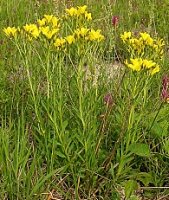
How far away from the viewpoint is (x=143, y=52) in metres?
2.00

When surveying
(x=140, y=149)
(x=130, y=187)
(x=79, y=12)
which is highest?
(x=79, y=12)

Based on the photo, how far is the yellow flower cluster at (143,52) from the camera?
181 cm

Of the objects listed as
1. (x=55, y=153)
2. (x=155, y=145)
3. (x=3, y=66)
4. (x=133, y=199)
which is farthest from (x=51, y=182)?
(x=3, y=66)

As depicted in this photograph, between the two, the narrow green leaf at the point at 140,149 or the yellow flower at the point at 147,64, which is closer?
the yellow flower at the point at 147,64

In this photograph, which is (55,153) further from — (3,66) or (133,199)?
(3,66)

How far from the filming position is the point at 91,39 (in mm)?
1988

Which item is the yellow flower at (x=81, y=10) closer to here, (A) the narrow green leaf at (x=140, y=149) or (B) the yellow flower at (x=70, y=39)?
Result: (B) the yellow flower at (x=70, y=39)

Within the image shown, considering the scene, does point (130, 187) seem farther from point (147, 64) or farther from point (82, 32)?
point (82, 32)

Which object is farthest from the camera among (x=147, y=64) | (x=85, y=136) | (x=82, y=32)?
(x=85, y=136)

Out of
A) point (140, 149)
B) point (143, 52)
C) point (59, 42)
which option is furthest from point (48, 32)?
point (140, 149)

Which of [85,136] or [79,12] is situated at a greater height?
[79,12]

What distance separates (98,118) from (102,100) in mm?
152

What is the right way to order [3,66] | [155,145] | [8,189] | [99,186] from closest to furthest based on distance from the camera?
[8,189] → [99,186] → [155,145] → [3,66]

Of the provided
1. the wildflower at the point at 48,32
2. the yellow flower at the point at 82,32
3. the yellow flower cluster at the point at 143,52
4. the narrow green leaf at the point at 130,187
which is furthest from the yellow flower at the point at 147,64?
the narrow green leaf at the point at 130,187
